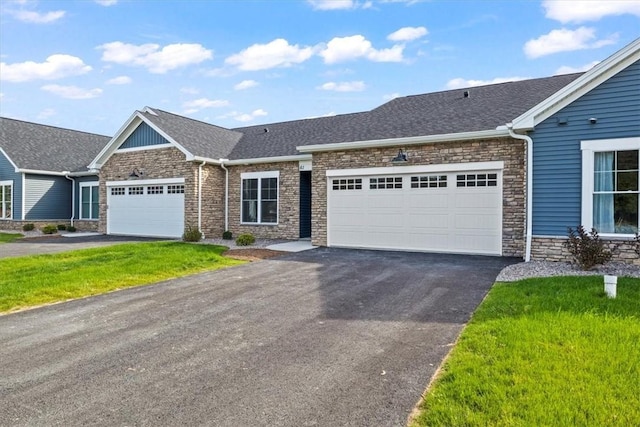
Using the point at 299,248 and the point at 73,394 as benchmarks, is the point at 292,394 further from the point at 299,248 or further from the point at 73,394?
the point at 299,248

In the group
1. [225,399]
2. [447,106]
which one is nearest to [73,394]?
[225,399]

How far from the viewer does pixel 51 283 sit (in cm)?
827

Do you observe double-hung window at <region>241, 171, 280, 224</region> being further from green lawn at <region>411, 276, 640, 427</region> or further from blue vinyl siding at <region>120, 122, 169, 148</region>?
green lawn at <region>411, 276, 640, 427</region>

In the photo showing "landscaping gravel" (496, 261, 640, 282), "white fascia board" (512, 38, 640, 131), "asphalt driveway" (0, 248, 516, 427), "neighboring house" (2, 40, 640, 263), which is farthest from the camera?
"neighboring house" (2, 40, 640, 263)

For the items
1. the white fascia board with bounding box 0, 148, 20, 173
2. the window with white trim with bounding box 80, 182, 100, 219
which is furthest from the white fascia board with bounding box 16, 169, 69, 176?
the window with white trim with bounding box 80, 182, 100, 219

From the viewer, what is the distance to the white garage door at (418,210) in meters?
12.0

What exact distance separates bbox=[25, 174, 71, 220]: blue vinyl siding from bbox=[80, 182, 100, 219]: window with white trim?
118 cm

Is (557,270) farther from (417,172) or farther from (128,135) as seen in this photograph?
(128,135)

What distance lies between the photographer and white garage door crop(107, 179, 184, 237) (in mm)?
17812

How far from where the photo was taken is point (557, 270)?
912cm

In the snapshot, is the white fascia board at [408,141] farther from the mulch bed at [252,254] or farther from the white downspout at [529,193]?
the mulch bed at [252,254]

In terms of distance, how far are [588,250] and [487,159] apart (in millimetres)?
3882

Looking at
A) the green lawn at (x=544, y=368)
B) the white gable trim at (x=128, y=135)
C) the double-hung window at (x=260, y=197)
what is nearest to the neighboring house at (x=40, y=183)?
the white gable trim at (x=128, y=135)

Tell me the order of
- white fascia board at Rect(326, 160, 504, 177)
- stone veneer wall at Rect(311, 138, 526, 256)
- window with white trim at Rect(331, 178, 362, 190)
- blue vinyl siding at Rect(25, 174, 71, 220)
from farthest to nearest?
blue vinyl siding at Rect(25, 174, 71, 220), window with white trim at Rect(331, 178, 362, 190), white fascia board at Rect(326, 160, 504, 177), stone veneer wall at Rect(311, 138, 526, 256)
